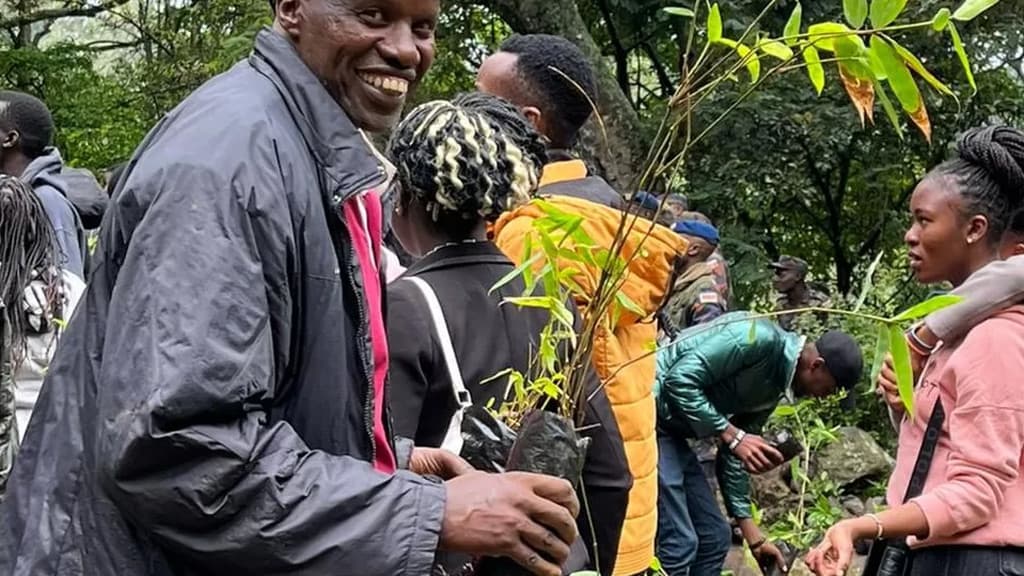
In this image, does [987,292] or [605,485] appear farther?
[987,292]

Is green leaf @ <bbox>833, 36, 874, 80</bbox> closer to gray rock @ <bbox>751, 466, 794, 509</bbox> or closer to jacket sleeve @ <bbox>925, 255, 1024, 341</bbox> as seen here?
jacket sleeve @ <bbox>925, 255, 1024, 341</bbox>

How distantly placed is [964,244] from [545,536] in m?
2.20

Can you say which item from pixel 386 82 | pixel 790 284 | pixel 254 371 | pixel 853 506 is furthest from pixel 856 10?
pixel 790 284

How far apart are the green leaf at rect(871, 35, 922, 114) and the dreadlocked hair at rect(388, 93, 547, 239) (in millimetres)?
1095

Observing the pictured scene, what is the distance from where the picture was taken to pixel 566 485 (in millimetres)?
1938

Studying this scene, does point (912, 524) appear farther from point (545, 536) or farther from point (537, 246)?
point (545, 536)

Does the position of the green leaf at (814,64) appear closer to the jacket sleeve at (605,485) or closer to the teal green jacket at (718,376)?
the jacket sleeve at (605,485)

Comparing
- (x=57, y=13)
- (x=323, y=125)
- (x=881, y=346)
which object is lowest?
(x=57, y=13)

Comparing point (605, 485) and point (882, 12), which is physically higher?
point (882, 12)

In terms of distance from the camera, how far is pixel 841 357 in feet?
19.9

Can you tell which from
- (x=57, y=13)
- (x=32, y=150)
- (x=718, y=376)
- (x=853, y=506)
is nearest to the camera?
(x=718, y=376)

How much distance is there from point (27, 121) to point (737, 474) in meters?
3.61

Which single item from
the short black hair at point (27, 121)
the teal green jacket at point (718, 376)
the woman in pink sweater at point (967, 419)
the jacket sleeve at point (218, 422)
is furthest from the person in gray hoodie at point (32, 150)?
the jacket sleeve at point (218, 422)

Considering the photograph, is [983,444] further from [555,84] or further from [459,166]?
[555,84]
